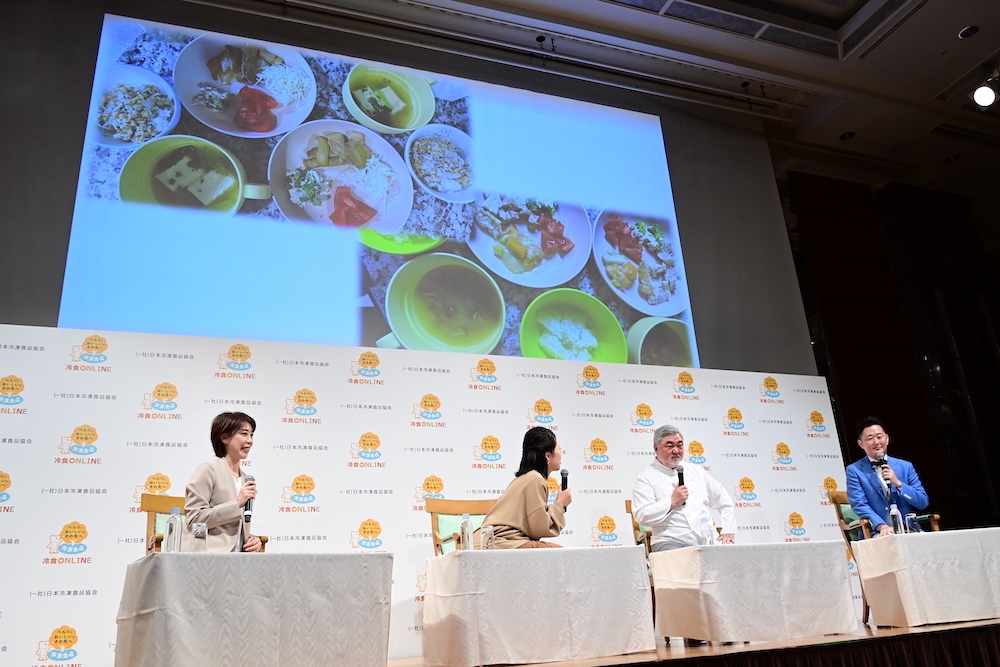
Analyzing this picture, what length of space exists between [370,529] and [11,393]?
6.17 ft

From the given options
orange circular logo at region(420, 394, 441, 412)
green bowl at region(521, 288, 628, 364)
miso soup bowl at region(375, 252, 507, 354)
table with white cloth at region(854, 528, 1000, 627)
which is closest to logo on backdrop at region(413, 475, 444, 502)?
orange circular logo at region(420, 394, 441, 412)

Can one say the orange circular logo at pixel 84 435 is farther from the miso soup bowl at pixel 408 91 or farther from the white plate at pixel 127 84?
the miso soup bowl at pixel 408 91

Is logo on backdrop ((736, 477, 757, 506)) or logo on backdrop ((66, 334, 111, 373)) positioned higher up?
logo on backdrop ((66, 334, 111, 373))

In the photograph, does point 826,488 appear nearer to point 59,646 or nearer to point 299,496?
point 299,496

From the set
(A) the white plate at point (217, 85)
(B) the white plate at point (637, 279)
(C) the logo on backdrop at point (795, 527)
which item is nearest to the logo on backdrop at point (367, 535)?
(B) the white plate at point (637, 279)

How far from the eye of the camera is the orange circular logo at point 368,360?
169 inches

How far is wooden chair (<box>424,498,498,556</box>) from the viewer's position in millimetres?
3690

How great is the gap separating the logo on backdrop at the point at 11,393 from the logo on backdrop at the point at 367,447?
1.62m

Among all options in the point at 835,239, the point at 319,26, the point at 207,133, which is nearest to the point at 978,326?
the point at 835,239

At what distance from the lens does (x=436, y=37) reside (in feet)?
18.4

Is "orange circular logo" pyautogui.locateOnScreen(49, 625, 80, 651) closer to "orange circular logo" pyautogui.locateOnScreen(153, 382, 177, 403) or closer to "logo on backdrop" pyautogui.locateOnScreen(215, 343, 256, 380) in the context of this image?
"orange circular logo" pyautogui.locateOnScreen(153, 382, 177, 403)

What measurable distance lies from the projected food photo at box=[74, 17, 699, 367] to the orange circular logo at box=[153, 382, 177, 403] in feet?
1.34

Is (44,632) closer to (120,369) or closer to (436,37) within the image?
(120,369)

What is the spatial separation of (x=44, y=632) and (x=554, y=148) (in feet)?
14.1
